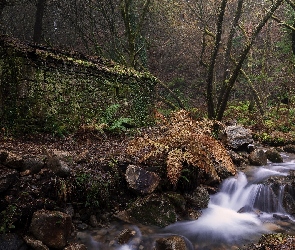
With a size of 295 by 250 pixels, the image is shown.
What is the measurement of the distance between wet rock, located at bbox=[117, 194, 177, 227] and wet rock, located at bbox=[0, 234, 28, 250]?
5.96 ft

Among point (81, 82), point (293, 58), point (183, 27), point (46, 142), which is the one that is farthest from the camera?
point (183, 27)

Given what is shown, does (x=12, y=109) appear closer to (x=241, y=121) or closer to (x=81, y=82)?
(x=81, y=82)

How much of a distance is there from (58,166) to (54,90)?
12.1ft

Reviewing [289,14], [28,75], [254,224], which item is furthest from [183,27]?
[254,224]

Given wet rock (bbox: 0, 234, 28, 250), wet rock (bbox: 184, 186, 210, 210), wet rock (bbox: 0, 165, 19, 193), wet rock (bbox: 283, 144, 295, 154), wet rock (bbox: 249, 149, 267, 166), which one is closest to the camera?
wet rock (bbox: 0, 234, 28, 250)

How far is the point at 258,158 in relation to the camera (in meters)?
8.99

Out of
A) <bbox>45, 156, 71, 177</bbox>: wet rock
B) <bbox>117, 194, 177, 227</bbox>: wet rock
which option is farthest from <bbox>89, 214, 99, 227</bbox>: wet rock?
<bbox>45, 156, 71, 177</bbox>: wet rock

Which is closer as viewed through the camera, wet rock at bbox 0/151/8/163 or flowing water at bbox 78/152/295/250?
wet rock at bbox 0/151/8/163

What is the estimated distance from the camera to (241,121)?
14492 millimetres

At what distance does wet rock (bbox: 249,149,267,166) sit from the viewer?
8961mm

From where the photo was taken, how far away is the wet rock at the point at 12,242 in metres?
4.43

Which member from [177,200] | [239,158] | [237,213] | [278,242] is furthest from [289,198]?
[177,200]

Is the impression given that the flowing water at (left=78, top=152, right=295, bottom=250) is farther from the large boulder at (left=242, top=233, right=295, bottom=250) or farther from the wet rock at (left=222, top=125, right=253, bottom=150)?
the wet rock at (left=222, top=125, right=253, bottom=150)

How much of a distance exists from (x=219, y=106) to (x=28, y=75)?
6363mm
